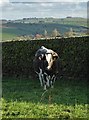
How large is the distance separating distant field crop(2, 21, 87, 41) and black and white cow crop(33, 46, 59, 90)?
3779 mm

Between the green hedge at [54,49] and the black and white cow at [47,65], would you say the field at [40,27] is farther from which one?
the black and white cow at [47,65]

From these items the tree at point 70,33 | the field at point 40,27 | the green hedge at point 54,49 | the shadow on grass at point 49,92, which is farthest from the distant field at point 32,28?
the shadow on grass at point 49,92

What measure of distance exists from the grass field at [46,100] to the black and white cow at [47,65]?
0.30 meters

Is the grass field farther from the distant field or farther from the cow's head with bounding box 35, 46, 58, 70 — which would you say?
the distant field

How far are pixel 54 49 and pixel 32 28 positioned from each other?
2.92 meters

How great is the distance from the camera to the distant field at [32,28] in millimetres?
16500

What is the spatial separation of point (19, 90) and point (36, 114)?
12.5 feet

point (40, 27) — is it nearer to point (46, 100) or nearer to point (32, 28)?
point (32, 28)

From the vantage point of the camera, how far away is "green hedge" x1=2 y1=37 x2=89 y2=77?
13.5 m

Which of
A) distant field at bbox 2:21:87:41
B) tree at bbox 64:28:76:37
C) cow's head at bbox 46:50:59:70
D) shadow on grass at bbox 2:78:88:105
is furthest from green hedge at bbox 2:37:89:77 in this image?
cow's head at bbox 46:50:59:70

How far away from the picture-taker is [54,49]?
47.7 feet

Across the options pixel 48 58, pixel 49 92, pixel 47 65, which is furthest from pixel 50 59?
pixel 49 92

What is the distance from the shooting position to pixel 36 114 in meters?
7.85

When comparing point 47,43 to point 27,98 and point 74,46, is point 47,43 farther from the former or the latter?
point 27,98
